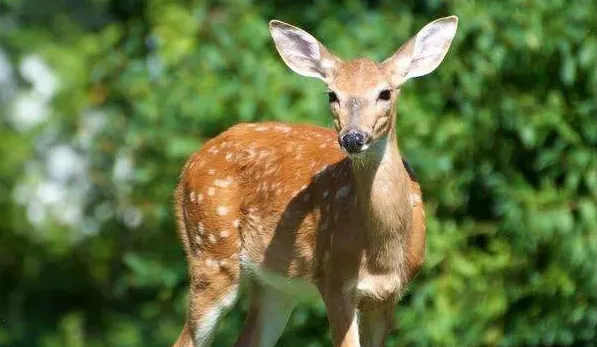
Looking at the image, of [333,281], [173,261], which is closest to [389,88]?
[333,281]

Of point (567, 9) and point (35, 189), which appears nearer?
point (567, 9)

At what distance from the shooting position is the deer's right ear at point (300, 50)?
679cm

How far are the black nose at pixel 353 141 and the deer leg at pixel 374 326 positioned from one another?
0.99 m

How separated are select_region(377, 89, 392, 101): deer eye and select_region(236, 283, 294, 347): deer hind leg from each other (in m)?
1.37

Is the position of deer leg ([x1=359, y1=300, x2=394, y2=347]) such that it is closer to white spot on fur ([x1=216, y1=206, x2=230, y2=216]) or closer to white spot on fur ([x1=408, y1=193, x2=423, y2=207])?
white spot on fur ([x1=408, y1=193, x2=423, y2=207])

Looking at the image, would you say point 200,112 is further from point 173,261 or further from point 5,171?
point 5,171

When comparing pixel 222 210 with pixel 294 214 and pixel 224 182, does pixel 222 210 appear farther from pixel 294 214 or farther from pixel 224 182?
pixel 294 214

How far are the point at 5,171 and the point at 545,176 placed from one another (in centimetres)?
547

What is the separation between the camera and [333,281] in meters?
6.75

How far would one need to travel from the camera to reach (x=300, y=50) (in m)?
6.87

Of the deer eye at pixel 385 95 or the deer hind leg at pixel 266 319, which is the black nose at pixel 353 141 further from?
the deer hind leg at pixel 266 319

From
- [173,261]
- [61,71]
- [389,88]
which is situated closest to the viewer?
[389,88]

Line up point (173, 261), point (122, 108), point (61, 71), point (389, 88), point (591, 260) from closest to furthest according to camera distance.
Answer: point (389, 88), point (591, 260), point (173, 261), point (122, 108), point (61, 71)

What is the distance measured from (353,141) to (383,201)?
0.57 m
